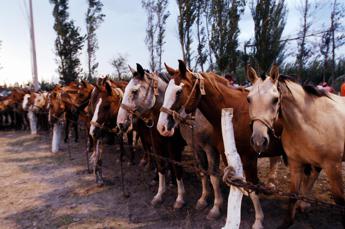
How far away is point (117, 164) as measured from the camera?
8086 millimetres

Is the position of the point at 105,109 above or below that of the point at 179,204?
above

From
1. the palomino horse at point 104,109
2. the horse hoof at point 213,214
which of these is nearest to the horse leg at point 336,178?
the horse hoof at point 213,214

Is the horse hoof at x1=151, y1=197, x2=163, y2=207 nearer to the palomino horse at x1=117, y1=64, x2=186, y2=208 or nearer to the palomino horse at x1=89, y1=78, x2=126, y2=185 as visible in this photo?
the palomino horse at x1=117, y1=64, x2=186, y2=208

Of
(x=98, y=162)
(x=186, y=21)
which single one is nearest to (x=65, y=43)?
(x=186, y=21)

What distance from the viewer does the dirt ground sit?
4418 millimetres

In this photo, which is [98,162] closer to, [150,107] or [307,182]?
[150,107]

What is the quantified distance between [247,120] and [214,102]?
0.49 metres

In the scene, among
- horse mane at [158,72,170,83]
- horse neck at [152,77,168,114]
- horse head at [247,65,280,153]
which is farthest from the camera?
horse mane at [158,72,170,83]

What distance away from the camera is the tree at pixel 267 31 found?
1852cm

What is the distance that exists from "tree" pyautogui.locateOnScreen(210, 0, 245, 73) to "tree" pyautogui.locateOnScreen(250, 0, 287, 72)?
8.55 ft

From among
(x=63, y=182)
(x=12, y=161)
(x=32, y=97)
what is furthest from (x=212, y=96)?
(x=32, y=97)

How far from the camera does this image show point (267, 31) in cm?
1856

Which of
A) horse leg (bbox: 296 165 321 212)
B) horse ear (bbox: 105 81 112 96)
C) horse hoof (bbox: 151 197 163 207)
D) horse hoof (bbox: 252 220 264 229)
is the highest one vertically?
horse ear (bbox: 105 81 112 96)

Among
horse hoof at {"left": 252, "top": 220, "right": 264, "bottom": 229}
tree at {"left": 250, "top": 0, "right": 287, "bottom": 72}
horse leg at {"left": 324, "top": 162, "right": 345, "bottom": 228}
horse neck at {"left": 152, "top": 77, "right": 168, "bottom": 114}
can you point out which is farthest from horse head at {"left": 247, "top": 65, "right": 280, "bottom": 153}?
tree at {"left": 250, "top": 0, "right": 287, "bottom": 72}
